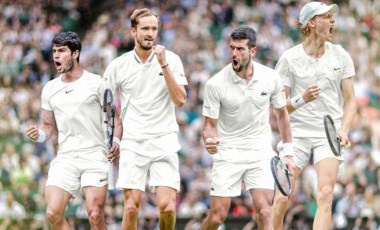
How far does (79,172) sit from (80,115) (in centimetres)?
65

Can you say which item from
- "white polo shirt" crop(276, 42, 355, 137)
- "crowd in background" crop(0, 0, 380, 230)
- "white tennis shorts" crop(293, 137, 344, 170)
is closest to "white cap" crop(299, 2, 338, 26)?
"white polo shirt" crop(276, 42, 355, 137)

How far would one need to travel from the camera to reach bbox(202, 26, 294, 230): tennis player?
50.7ft

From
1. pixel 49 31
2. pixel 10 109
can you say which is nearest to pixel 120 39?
pixel 49 31

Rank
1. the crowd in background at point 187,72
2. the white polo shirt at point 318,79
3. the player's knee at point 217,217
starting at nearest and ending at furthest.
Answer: the player's knee at point 217,217 < the white polo shirt at point 318,79 < the crowd in background at point 187,72

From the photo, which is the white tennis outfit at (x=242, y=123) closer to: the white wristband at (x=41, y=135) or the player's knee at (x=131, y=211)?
the player's knee at (x=131, y=211)

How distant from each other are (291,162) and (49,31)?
15932 mm

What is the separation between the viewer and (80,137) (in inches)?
612

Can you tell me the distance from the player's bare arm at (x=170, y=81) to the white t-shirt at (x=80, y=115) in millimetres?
929

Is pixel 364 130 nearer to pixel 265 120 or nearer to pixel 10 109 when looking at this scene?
pixel 10 109

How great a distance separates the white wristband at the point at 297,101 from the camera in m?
15.8

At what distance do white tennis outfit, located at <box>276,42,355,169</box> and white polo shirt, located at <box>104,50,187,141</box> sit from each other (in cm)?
164

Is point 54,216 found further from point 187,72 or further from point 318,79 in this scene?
point 187,72

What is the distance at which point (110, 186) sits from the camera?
15367 mm

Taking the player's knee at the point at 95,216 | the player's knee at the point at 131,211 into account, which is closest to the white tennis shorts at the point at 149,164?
the player's knee at the point at 131,211
